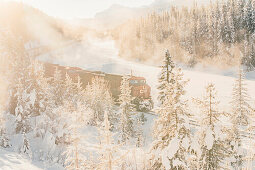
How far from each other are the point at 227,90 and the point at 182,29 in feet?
128

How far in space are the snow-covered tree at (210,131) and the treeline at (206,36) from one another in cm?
5781

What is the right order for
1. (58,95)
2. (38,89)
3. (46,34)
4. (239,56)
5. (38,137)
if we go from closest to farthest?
(38,137) → (38,89) → (58,95) → (239,56) → (46,34)

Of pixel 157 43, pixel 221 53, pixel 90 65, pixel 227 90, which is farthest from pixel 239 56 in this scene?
pixel 90 65

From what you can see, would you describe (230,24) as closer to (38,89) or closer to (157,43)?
(157,43)

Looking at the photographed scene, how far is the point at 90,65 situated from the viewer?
242 ft

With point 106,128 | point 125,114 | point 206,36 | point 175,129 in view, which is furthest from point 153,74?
point 106,128

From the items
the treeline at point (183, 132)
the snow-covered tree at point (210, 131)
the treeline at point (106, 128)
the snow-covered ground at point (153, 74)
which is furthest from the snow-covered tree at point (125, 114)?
the snow-covered tree at point (210, 131)

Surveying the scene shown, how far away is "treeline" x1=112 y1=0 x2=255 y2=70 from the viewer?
62438 millimetres

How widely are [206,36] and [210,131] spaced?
67.9 m

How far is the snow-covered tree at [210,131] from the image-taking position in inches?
318

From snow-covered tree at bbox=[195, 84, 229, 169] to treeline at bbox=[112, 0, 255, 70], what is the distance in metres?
57.8

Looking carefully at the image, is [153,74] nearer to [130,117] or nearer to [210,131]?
[130,117]

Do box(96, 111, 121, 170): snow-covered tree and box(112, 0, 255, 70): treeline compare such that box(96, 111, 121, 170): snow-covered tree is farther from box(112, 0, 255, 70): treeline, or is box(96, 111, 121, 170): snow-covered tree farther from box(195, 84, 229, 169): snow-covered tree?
box(112, 0, 255, 70): treeline

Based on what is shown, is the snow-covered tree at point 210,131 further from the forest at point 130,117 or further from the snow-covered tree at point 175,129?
the snow-covered tree at point 175,129
